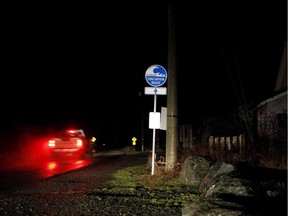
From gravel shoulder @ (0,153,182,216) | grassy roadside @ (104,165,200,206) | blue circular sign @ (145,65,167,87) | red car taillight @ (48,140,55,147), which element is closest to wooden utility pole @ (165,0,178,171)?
blue circular sign @ (145,65,167,87)

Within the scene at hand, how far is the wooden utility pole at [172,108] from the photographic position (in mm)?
10375

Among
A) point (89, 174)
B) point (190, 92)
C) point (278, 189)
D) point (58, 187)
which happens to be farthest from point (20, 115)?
point (190, 92)

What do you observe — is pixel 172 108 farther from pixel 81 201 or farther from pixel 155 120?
pixel 81 201

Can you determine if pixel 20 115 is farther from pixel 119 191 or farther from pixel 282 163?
pixel 282 163

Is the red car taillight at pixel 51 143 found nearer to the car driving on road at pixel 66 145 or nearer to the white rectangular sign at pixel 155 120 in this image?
the car driving on road at pixel 66 145

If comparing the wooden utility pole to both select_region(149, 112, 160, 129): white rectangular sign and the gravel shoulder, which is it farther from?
the gravel shoulder

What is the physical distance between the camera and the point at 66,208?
20.2 feet

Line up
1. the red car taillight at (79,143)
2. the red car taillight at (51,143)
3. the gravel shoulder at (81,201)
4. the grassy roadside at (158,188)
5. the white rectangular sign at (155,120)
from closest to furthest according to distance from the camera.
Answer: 1. the gravel shoulder at (81,201)
2. the grassy roadside at (158,188)
3. the white rectangular sign at (155,120)
4. the red car taillight at (51,143)
5. the red car taillight at (79,143)

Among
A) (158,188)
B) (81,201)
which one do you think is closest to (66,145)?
(158,188)

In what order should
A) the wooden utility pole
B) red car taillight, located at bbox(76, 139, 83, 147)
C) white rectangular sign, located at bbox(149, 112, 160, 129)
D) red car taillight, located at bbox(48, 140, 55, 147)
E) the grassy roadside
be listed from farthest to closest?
red car taillight, located at bbox(76, 139, 83, 147) → red car taillight, located at bbox(48, 140, 55, 147) → the wooden utility pole → white rectangular sign, located at bbox(149, 112, 160, 129) → the grassy roadside

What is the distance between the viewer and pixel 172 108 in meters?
10.5

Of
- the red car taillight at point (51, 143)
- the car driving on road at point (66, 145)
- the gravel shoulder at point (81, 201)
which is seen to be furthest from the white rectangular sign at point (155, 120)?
the red car taillight at point (51, 143)

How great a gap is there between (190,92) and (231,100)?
1406cm

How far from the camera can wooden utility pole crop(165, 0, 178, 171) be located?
10.4 m
